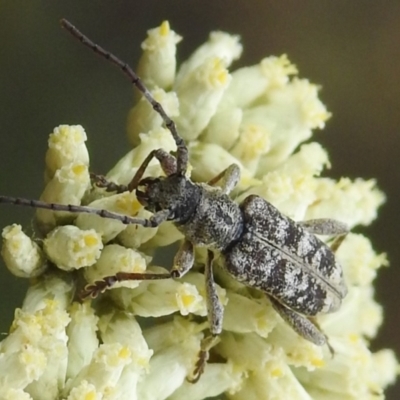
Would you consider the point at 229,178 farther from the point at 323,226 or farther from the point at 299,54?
the point at 299,54

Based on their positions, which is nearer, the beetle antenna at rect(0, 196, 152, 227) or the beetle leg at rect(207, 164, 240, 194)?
the beetle antenna at rect(0, 196, 152, 227)

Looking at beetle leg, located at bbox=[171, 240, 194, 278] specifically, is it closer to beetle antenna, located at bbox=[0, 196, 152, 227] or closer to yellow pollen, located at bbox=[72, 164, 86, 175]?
beetle antenna, located at bbox=[0, 196, 152, 227]

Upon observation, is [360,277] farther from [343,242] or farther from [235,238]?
[235,238]

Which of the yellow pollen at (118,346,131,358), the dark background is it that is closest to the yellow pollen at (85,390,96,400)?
the yellow pollen at (118,346,131,358)

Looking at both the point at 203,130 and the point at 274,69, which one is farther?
the point at 274,69

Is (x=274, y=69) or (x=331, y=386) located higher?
(x=274, y=69)

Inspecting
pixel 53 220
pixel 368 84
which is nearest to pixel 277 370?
pixel 53 220

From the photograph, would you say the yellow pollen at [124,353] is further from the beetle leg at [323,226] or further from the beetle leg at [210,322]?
the beetle leg at [323,226]

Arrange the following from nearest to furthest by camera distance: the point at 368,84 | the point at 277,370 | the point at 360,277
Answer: the point at 277,370, the point at 360,277, the point at 368,84
